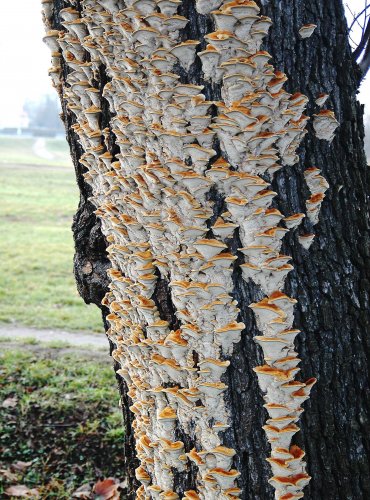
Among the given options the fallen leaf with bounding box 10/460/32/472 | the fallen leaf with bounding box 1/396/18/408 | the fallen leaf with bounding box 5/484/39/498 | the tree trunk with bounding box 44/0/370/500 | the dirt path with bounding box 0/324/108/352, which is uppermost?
the tree trunk with bounding box 44/0/370/500

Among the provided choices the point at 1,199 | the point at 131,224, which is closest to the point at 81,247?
the point at 131,224

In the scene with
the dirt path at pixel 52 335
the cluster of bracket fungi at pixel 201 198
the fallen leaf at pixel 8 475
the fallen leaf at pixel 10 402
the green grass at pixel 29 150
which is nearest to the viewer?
the cluster of bracket fungi at pixel 201 198

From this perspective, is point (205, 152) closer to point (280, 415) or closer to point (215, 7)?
point (215, 7)

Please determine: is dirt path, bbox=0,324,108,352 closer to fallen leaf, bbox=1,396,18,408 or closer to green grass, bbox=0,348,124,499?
green grass, bbox=0,348,124,499

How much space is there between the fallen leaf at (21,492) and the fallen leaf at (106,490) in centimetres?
36

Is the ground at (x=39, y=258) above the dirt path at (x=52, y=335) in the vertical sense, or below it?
above

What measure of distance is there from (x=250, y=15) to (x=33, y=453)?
3.27 m

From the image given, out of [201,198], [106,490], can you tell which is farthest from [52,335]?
[201,198]

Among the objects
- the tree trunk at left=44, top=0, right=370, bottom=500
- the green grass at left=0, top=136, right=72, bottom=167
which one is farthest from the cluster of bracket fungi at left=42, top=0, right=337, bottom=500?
the green grass at left=0, top=136, right=72, bottom=167

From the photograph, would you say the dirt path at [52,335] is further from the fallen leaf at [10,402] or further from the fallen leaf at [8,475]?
the fallen leaf at [8,475]

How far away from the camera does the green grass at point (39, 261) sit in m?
6.99

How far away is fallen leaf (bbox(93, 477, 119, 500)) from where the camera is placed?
10.7 ft

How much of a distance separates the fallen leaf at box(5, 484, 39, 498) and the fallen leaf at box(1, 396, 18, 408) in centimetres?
88

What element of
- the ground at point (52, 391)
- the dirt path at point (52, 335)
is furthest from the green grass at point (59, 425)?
the dirt path at point (52, 335)
